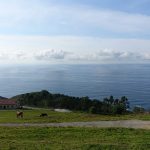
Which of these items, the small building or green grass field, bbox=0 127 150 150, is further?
the small building

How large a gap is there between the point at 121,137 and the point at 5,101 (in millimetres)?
54923

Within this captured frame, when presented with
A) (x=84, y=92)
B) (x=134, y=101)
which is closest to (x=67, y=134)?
(x=134, y=101)

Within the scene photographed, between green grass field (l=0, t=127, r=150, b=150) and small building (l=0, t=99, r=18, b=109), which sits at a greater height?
small building (l=0, t=99, r=18, b=109)

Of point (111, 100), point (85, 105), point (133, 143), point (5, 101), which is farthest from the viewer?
point (111, 100)

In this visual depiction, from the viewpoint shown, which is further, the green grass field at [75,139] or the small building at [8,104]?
the small building at [8,104]

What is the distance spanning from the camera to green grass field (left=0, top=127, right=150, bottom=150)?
627 inches

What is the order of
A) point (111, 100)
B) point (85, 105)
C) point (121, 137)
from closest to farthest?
point (121, 137) → point (85, 105) → point (111, 100)

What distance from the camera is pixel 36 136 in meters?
20.2

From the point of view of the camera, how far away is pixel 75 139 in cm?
1914

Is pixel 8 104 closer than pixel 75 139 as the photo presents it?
No

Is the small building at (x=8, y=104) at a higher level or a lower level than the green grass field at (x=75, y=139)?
higher

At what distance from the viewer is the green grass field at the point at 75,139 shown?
1592cm

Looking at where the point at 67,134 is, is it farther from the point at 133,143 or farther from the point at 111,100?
the point at 111,100

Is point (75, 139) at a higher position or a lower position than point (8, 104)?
lower
